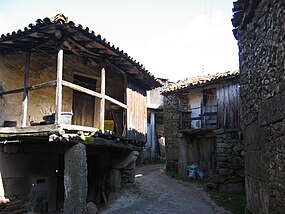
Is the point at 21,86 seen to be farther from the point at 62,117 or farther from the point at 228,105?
the point at 228,105

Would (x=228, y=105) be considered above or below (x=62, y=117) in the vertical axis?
above

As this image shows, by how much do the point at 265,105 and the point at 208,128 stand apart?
7.12 metres

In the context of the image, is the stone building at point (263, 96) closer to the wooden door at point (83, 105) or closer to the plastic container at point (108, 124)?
the plastic container at point (108, 124)

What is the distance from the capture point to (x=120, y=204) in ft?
23.6

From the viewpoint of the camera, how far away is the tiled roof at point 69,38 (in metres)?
5.16

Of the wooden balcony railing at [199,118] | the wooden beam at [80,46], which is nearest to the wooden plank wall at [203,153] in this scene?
the wooden balcony railing at [199,118]

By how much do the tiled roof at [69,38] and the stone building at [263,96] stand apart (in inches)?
114

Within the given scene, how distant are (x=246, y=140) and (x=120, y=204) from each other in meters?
3.93

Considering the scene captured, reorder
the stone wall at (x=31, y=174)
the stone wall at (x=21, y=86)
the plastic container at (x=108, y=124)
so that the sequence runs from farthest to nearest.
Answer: the plastic container at (x=108, y=124) < the stone wall at (x=21, y=86) < the stone wall at (x=31, y=174)

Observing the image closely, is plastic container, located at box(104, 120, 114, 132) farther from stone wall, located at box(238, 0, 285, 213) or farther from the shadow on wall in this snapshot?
stone wall, located at box(238, 0, 285, 213)

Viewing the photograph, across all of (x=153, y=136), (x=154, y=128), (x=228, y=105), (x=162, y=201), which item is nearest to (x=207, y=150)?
Result: (x=228, y=105)

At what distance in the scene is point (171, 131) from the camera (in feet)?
44.5

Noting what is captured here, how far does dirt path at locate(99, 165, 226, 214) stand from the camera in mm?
6754

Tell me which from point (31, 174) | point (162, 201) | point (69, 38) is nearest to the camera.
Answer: point (69, 38)
